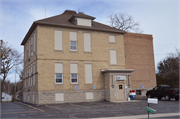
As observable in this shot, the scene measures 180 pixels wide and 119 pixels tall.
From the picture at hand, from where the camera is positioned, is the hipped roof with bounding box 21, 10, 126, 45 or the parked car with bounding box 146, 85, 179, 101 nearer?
the parked car with bounding box 146, 85, 179, 101

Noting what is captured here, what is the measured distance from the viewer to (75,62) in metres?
27.1

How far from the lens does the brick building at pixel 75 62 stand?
25.3 m

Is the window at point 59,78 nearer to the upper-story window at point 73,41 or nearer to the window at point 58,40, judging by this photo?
the window at point 58,40

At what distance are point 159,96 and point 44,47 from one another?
16979mm

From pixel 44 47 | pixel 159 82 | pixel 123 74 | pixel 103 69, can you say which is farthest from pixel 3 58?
pixel 159 82

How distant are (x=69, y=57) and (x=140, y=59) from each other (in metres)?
15.0

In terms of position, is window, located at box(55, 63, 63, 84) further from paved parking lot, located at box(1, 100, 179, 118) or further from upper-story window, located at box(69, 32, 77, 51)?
paved parking lot, located at box(1, 100, 179, 118)

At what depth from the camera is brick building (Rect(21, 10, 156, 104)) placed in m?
25.3

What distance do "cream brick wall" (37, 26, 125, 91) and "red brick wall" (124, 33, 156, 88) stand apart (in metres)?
5.02

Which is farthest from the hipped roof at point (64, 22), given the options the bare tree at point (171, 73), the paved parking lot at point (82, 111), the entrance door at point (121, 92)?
the bare tree at point (171, 73)

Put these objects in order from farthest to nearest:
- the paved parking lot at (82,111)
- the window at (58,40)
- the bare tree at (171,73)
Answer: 1. the bare tree at (171,73)
2. the window at (58,40)
3. the paved parking lot at (82,111)

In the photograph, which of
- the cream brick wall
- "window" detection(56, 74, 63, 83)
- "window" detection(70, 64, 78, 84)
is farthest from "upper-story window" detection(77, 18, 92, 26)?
"window" detection(56, 74, 63, 83)

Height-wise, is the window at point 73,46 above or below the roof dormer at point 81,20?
below

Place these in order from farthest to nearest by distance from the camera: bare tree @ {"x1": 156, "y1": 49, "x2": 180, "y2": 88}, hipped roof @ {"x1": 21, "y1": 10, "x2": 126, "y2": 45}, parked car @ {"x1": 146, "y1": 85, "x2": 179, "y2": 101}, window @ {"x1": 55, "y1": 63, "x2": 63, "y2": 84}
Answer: bare tree @ {"x1": 156, "y1": 49, "x2": 180, "y2": 88}
hipped roof @ {"x1": 21, "y1": 10, "x2": 126, "y2": 45}
window @ {"x1": 55, "y1": 63, "x2": 63, "y2": 84}
parked car @ {"x1": 146, "y1": 85, "x2": 179, "y2": 101}
